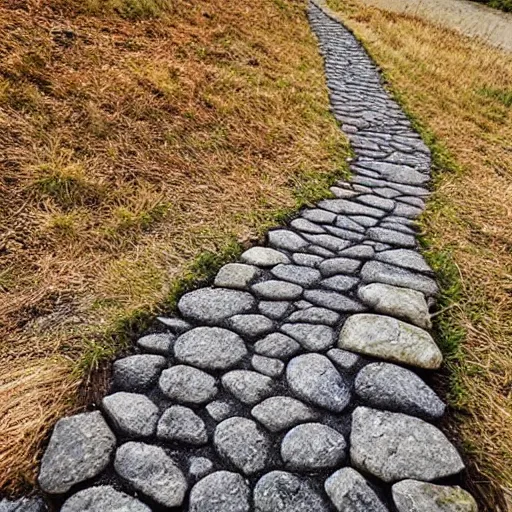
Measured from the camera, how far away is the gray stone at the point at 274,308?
7.62 feet

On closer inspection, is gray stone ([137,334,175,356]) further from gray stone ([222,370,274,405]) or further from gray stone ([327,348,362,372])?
gray stone ([327,348,362,372])

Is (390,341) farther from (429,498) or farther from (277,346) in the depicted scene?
(429,498)

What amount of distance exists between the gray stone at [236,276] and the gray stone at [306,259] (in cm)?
25

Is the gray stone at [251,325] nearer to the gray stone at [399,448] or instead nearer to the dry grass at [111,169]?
the dry grass at [111,169]

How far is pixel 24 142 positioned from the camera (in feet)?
10.6

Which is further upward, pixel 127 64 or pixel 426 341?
pixel 426 341

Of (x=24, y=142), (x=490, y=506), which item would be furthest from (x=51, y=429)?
(x=24, y=142)

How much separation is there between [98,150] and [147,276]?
1.32 metres

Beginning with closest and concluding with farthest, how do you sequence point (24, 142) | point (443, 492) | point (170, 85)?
point (443, 492) < point (24, 142) < point (170, 85)

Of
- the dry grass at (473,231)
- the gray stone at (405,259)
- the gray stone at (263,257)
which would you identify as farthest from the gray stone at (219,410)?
the gray stone at (405,259)

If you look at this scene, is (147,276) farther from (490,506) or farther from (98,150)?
(490,506)

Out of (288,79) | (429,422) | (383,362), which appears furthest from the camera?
(288,79)

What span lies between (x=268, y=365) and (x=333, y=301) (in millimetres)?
562

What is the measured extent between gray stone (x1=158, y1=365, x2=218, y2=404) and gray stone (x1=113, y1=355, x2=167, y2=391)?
5cm
